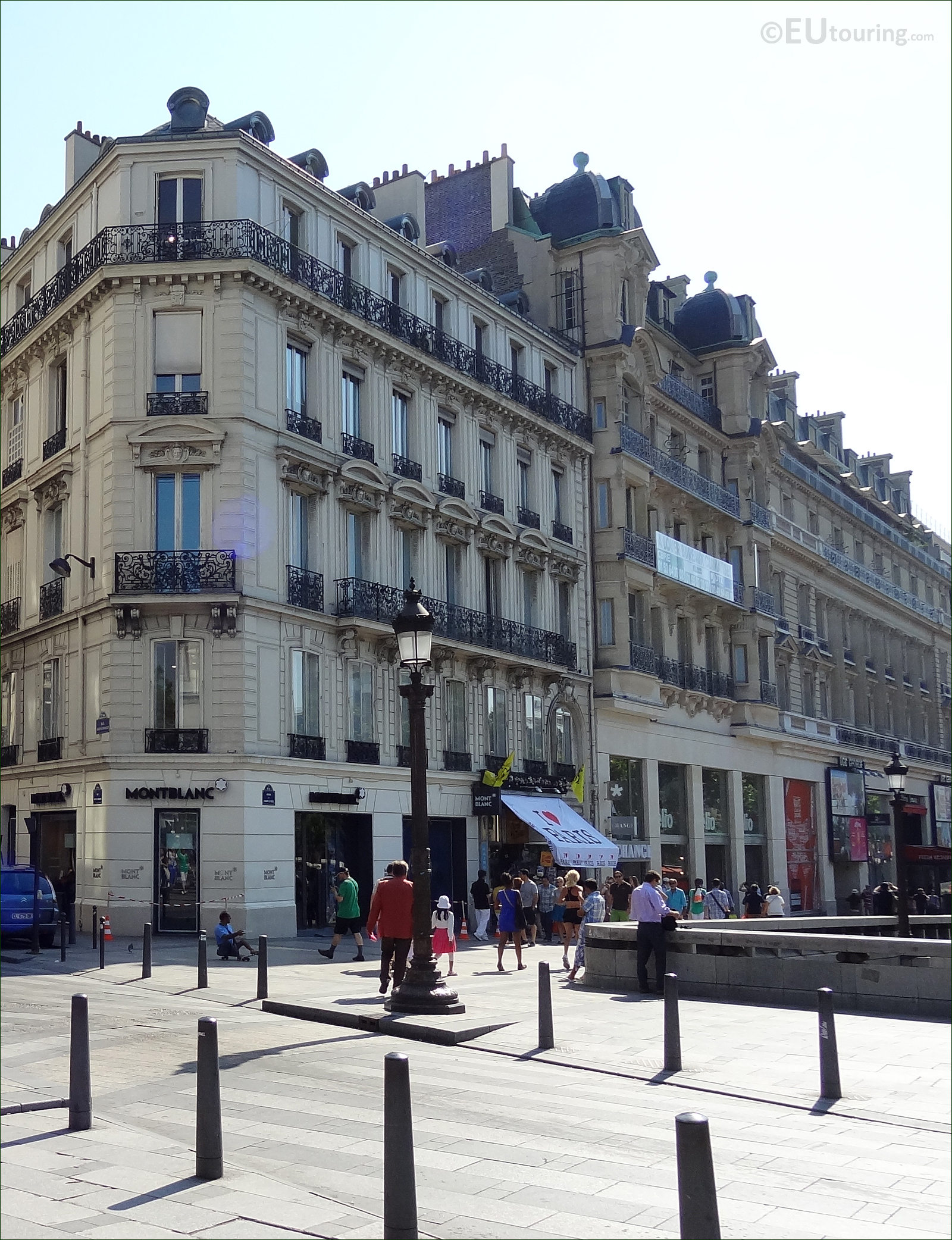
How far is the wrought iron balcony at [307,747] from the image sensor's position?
2772cm

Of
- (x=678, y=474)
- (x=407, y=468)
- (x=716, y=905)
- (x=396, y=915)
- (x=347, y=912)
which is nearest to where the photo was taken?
(x=396, y=915)

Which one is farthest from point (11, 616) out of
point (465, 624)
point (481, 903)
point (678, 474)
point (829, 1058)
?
point (829, 1058)

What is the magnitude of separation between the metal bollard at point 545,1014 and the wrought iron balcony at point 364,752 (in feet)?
54.4

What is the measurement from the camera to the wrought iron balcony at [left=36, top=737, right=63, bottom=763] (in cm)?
2944

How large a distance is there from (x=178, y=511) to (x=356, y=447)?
15.9 feet

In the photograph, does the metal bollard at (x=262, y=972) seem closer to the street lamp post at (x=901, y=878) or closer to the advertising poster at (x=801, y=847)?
the street lamp post at (x=901, y=878)

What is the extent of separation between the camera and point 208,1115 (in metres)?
7.43

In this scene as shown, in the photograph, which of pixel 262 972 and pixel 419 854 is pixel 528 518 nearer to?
pixel 262 972

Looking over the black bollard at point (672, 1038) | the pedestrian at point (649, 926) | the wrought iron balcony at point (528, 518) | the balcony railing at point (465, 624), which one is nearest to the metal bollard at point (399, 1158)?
the black bollard at point (672, 1038)

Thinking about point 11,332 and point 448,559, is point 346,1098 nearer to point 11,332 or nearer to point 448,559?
point 448,559

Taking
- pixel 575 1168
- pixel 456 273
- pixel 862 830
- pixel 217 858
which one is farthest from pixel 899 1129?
pixel 862 830

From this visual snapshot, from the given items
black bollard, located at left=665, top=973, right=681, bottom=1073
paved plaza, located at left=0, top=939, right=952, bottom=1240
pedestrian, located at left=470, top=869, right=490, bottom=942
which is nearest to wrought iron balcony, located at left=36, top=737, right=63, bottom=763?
pedestrian, located at left=470, top=869, right=490, bottom=942

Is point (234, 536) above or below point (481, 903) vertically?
above

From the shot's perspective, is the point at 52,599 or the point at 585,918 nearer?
the point at 585,918
